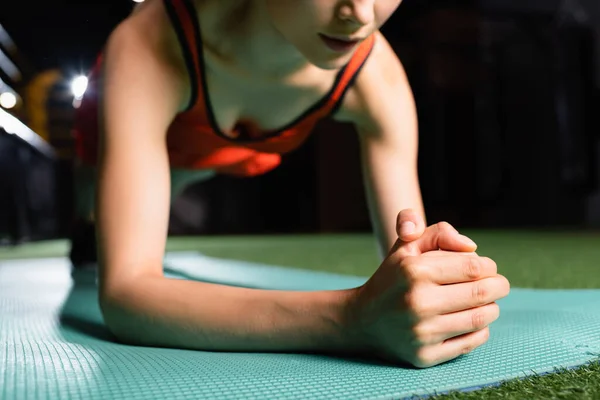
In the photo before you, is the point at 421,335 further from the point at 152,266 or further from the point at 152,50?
the point at 152,50

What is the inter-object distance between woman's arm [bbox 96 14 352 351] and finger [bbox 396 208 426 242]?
0.09 meters

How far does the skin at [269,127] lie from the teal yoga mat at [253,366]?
3 centimetres

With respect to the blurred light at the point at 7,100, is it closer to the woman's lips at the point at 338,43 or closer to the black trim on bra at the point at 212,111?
the black trim on bra at the point at 212,111

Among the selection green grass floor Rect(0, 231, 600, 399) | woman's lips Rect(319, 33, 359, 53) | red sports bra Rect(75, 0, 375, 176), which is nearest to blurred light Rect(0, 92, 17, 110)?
green grass floor Rect(0, 231, 600, 399)

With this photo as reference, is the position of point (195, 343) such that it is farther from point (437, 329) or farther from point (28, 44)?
point (28, 44)

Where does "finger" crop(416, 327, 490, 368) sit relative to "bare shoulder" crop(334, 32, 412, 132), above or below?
below

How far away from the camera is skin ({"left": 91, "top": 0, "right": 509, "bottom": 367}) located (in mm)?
523

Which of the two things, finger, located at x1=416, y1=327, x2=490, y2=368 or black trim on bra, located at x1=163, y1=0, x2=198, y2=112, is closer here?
finger, located at x1=416, y1=327, x2=490, y2=368

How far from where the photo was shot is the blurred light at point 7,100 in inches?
157

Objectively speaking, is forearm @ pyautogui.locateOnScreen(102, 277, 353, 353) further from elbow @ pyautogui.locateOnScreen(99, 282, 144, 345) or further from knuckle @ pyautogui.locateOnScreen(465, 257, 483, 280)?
knuckle @ pyautogui.locateOnScreen(465, 257, 483, 280)

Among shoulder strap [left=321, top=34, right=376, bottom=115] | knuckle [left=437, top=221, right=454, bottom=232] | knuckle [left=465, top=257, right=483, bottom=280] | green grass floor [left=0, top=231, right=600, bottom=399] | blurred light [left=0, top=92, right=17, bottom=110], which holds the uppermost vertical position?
blurred light [left=0, top=92, right=17, bottom=110]

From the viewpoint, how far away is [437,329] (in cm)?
51

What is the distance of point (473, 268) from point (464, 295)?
0.03 metres

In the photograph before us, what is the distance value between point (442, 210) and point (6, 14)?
4.02 meters
